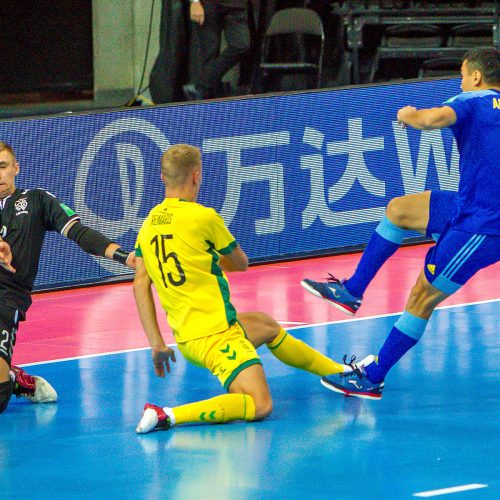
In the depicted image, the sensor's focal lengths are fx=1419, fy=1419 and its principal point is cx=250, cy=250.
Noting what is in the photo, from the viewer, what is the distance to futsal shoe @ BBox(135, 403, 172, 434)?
7.40 metres

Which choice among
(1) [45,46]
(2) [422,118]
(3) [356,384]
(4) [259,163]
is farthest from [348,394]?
(1) [45,46]

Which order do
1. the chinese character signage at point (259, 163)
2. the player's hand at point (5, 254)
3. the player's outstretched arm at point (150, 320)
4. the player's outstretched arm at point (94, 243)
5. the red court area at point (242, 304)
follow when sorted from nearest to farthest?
the player's outstretched arm at point (150, 320)
the player's hand at point (5, 254)
the player's outstretched arm at point (94, 243)
the red court area at point (242, 304)
the chinese character signage at point (259, 163)

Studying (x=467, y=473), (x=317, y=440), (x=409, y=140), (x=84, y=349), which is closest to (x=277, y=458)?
(x=317, y=440)

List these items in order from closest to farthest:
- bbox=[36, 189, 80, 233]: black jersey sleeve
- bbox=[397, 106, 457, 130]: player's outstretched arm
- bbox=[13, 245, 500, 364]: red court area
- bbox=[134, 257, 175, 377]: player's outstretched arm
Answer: bbox=[397, 106, 457, 130]: player's outstretched arm → bbox=[134, 257, 175, 377]: player's outstretched arm → bbox=[36, 189, 80, 233]: black jersey sleeve → bbox=[13, 245, 500, 364]: red court area

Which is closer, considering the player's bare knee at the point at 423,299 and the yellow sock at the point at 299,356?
the player's bare knee at the point at 423,299

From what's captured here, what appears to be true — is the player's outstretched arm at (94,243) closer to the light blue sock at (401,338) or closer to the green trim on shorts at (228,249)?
the green trim on shorts at (228,249)

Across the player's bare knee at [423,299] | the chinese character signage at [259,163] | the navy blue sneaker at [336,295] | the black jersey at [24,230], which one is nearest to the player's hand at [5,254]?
the black jersey at [24,230]

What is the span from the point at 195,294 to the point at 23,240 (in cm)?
122

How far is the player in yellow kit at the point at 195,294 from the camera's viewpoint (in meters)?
7.48

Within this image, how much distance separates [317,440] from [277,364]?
1.97 metres

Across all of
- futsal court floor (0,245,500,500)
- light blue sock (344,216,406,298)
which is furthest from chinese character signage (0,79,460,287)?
light blue sock (344,216,406,298)

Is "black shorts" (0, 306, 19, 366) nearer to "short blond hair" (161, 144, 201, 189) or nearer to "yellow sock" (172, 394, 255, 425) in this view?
"yellow sock" (172, 394, 255, 425)

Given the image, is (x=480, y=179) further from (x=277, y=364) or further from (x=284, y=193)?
(x=284, y=193)

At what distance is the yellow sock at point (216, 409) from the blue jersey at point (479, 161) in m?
1.56
